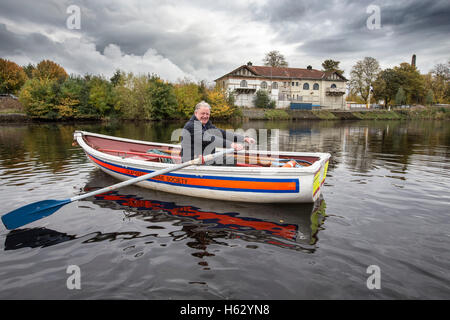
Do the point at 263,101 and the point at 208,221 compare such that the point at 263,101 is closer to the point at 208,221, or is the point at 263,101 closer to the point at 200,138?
the point at 200,138

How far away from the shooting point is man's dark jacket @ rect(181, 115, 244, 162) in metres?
6.29

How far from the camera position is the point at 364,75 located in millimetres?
64750

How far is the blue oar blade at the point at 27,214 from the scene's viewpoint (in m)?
4.86

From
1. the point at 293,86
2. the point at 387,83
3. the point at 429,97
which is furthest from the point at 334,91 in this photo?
the point at 429,97

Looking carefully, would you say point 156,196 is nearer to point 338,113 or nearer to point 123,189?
point 123,189

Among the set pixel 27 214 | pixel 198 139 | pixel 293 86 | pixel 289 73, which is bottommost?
pixel 27 214

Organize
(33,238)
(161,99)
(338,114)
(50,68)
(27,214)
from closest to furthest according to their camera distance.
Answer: (33,238) → (27,214) → (161,99) → (338,114) → (50,68)

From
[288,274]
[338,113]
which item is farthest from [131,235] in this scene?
[338,113]

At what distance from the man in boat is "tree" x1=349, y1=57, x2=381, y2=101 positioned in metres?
70.5

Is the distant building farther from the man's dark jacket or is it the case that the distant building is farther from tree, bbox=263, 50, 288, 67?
the man's dark jacket

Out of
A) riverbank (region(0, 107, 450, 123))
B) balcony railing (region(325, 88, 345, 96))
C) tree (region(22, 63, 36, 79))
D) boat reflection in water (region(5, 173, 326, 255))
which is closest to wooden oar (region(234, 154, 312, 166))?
boat reflection in water (region(5, 173, 326, 255))

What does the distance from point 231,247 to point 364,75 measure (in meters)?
73.5

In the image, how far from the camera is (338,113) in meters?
56.6

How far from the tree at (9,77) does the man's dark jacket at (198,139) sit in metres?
73.3
